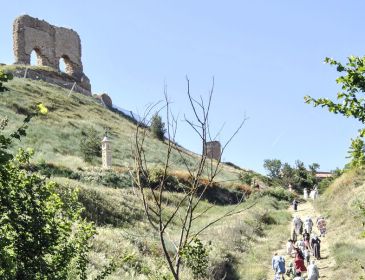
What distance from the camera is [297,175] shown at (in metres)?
57.5

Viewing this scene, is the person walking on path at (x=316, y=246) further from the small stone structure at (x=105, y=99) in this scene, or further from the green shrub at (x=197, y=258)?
the small stone structure at (x=105, y=99)

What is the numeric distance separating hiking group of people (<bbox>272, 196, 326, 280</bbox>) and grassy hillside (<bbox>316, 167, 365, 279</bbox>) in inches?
33.0

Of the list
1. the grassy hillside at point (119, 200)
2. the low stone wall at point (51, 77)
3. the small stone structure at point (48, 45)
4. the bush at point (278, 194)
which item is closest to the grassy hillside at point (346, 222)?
the grassy hillside at point (119, 200)

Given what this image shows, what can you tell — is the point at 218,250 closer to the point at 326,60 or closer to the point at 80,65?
the point at 326,60

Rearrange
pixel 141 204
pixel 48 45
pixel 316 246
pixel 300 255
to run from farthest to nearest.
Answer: pixel 48 45
pixel 141 204
pixel 316 246
pixel 300 255

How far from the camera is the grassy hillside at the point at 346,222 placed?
1785 cm

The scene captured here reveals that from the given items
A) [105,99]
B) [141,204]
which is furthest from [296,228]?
[105,99]

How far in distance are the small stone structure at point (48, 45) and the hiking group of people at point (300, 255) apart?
4810 cm

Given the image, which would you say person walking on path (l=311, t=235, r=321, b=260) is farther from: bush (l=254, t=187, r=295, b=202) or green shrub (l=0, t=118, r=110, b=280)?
bush (l=254, t=187, r=295, b=202)

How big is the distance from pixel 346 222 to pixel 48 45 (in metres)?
51.1

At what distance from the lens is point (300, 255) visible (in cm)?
1795

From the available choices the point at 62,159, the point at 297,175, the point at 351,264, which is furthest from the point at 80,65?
the point at 351,264

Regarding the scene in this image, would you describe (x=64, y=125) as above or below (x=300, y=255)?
above

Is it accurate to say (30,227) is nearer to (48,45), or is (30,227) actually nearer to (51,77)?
(51,77)
